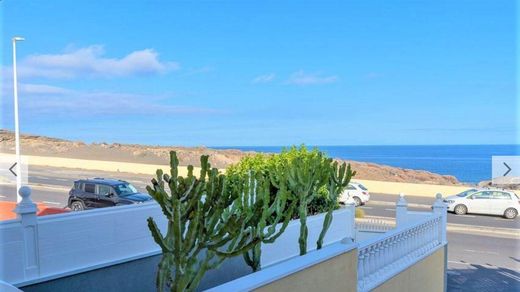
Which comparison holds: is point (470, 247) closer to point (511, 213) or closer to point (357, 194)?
point (511, 213)

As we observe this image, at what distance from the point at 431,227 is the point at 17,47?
681 inches

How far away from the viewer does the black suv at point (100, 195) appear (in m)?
20.1

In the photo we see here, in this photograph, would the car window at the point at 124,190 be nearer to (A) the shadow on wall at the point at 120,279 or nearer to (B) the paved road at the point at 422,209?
(A) the shadow on wall at the point at 120,279

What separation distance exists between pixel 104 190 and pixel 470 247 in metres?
15.1

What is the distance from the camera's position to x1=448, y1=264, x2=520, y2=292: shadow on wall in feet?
43.9

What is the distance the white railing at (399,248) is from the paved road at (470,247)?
348cm

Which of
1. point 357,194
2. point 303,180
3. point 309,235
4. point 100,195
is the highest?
point 303,180

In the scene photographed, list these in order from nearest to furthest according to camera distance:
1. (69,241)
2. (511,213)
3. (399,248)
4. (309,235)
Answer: (69,241) < (399,248) < (309,235) < (511,213)

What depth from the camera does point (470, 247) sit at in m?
18.4

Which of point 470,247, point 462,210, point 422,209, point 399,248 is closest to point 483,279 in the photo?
point 470,247

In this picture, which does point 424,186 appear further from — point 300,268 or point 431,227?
point 300,268

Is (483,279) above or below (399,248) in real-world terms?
below

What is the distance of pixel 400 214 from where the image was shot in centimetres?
1205

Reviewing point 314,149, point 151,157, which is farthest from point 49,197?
point 151,157
